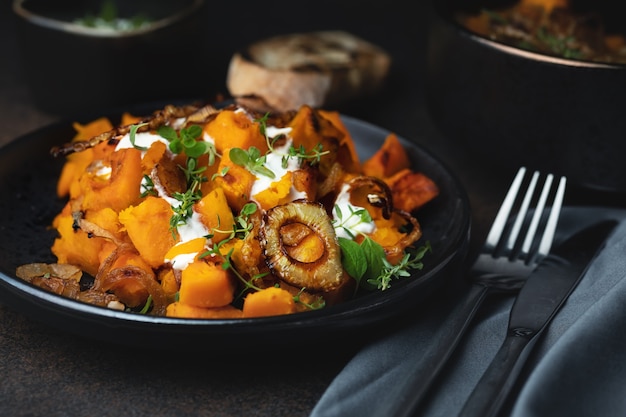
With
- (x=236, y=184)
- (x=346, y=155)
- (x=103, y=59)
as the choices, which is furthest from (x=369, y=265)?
(x=103, y=59)

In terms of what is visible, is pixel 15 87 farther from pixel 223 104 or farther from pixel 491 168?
pixel 491 168

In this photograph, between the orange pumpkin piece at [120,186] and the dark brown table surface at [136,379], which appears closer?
the dark brown table surface at [136,379]

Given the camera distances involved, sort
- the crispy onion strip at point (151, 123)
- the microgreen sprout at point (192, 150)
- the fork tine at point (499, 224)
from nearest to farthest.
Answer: the microgreen sprout at point (192, 150), the crispy onion strip at point (151, 123), the fork tine at point (499, 224)

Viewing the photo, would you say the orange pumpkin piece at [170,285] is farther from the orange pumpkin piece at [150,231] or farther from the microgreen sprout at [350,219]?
the microgreen sprout at [350,219]

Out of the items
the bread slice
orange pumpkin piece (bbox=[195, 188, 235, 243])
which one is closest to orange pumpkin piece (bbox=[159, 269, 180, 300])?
orange pumpkin piece (bbox=[195, 188, 235, 243])

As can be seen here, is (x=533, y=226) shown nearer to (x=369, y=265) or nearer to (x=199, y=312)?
(x=369, y=265)

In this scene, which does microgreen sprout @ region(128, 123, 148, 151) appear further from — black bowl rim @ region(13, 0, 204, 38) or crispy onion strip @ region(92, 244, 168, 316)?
black bowl rim @ region(13, 0, 204, 38)

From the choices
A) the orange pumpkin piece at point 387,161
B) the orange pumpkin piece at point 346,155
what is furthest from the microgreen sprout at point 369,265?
the orange pumpkin piece at point 387,161

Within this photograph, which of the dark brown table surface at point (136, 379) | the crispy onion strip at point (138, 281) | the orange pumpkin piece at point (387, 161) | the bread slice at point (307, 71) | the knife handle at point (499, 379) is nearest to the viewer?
the knife handle at point (499, 379)
